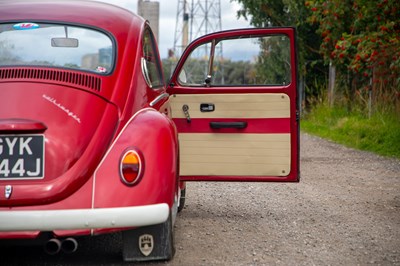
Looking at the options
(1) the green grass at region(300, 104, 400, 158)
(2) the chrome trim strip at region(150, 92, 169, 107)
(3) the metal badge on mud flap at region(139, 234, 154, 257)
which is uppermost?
(2) the chrome trim strip at region(150, 92, 169, 107)

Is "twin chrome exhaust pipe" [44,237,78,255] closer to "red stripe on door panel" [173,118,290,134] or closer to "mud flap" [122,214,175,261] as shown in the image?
"mud flap" [122,214,175,261]

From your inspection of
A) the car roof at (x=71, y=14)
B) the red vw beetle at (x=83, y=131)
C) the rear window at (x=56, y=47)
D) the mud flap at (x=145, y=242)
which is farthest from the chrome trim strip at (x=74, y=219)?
the car roof at (x=71, y=14)

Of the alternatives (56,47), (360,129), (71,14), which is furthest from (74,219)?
(360,129)

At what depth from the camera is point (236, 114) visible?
22.8 feet

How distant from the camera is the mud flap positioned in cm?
512

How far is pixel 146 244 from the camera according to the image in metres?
5.13

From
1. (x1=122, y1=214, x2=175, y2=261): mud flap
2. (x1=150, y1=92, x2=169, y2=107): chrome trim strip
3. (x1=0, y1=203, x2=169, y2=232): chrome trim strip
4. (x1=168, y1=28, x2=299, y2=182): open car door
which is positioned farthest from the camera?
(x1=168, y1=28, x2=299, y2=182): open car door

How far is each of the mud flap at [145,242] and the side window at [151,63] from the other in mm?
1220

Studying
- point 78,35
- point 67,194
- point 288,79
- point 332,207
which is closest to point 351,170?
point 332,207

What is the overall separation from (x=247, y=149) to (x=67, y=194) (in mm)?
2459

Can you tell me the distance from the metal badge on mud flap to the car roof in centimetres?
157

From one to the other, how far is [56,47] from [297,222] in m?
2.71

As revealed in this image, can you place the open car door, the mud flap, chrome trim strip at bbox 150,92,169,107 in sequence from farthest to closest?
the open car door < chrome trim strip at bbox 150,92,169,107 < the mud flap

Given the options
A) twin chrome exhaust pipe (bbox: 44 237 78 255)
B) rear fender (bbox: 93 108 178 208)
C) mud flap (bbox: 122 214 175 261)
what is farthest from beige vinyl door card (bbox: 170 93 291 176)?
twin chrome exhaust pipe (bbox: 44 237 78 255)
